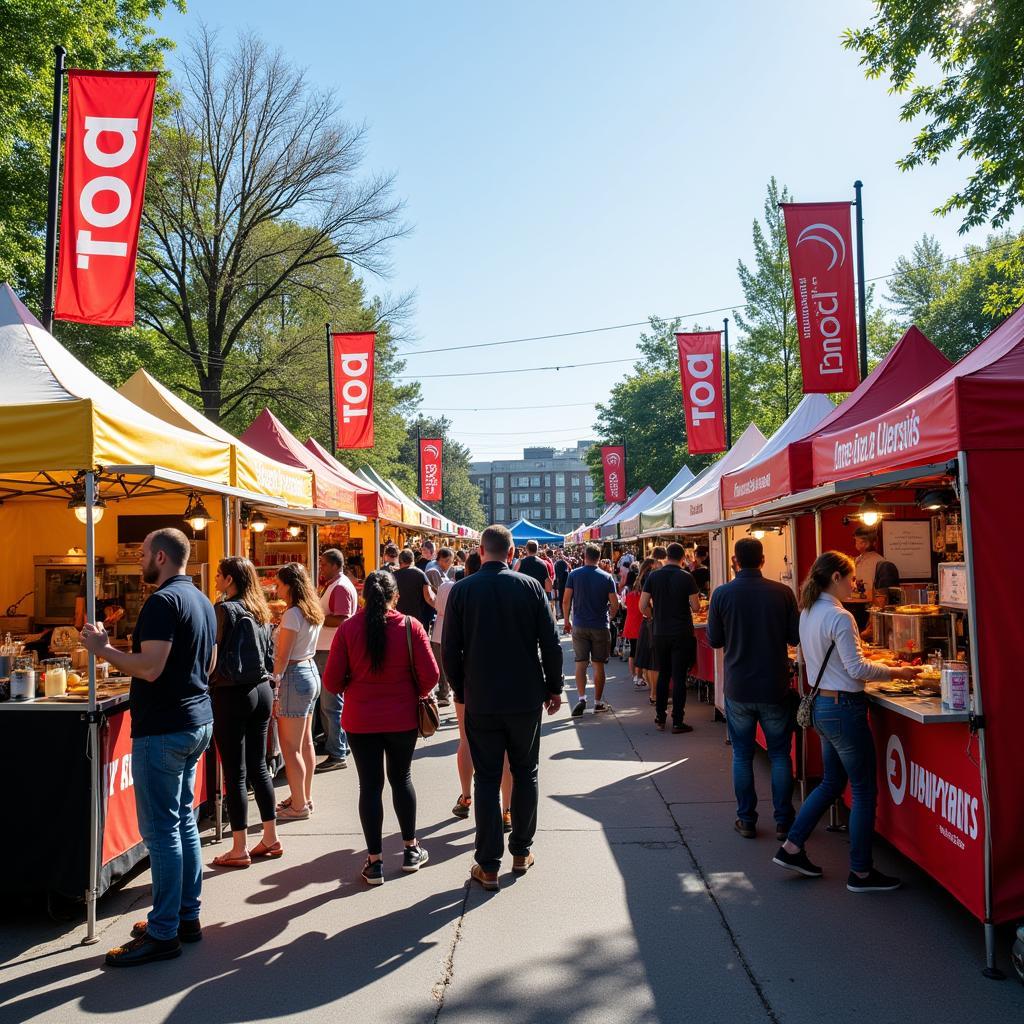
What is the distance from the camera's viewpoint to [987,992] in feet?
11.3

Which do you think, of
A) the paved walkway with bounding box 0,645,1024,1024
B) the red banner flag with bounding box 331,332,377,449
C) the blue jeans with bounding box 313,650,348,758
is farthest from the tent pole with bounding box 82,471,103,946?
the red banner flag with bounding box 331,332,377,449

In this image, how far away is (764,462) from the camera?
26.7ft

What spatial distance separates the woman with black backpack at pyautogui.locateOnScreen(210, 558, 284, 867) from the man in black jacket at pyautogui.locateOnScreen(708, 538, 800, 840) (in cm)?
302

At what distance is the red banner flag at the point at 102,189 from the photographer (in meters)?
7.28

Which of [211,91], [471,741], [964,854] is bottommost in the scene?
[964,854]

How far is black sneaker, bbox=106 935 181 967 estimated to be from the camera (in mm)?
3838

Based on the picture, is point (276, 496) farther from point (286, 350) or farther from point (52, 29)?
point (286, 350)

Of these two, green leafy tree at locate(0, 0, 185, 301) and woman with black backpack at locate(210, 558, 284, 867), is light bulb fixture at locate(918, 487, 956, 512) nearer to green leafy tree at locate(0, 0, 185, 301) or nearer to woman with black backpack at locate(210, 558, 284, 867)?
woman with black backpack at locate(210, 558, 284, 867)

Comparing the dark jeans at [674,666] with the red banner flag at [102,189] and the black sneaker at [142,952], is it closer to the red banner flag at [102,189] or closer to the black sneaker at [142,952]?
the black sneaker at [142,952]

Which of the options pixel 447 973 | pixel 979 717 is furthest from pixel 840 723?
pixel 447 973

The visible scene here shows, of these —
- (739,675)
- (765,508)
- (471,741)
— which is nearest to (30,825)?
(471,741)

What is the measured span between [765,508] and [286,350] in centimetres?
1956

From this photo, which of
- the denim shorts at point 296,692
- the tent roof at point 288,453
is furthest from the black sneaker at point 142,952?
the tent roof at point 288,453

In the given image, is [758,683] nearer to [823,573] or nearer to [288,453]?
[823,573]
